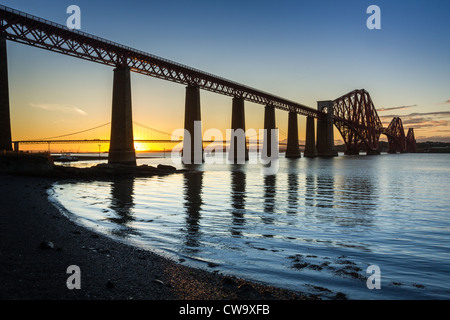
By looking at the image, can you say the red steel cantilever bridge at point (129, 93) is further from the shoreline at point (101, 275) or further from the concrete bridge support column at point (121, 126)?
the shoreline at point (101, 275)

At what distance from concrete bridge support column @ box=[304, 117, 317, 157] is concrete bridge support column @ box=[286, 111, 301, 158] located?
9492 mm

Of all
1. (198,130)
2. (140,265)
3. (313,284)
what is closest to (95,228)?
(140,265)

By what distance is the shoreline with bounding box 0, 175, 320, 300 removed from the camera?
185 inches

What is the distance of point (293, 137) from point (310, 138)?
10967 mm

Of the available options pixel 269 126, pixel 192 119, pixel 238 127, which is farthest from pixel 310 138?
pixel 192 119

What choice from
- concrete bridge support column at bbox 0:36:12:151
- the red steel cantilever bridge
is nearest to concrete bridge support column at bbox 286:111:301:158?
the red steel cantilever bridge

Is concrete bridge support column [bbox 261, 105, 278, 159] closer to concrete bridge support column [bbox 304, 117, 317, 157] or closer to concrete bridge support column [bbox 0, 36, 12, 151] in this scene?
concrete bridge support column [bbox 304, 117, 317, 157]

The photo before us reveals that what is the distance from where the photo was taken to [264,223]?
12422 mm

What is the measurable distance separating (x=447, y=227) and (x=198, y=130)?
55.7 m

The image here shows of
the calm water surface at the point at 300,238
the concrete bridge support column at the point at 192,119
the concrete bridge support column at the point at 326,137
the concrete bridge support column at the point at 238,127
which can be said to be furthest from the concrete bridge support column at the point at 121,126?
the concrete bridge support column at the point at 326,137

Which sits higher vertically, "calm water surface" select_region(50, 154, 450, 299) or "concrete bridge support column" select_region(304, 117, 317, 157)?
"concrete bridge support column" select_region(304, 117, 317, 157)

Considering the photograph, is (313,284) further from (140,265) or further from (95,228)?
(95,228)

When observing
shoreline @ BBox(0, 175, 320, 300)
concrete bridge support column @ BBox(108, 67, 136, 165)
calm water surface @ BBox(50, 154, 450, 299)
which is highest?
concrete bridge support column @ BBox(108, 67, 136, 165)

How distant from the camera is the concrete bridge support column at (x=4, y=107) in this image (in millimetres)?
30078
